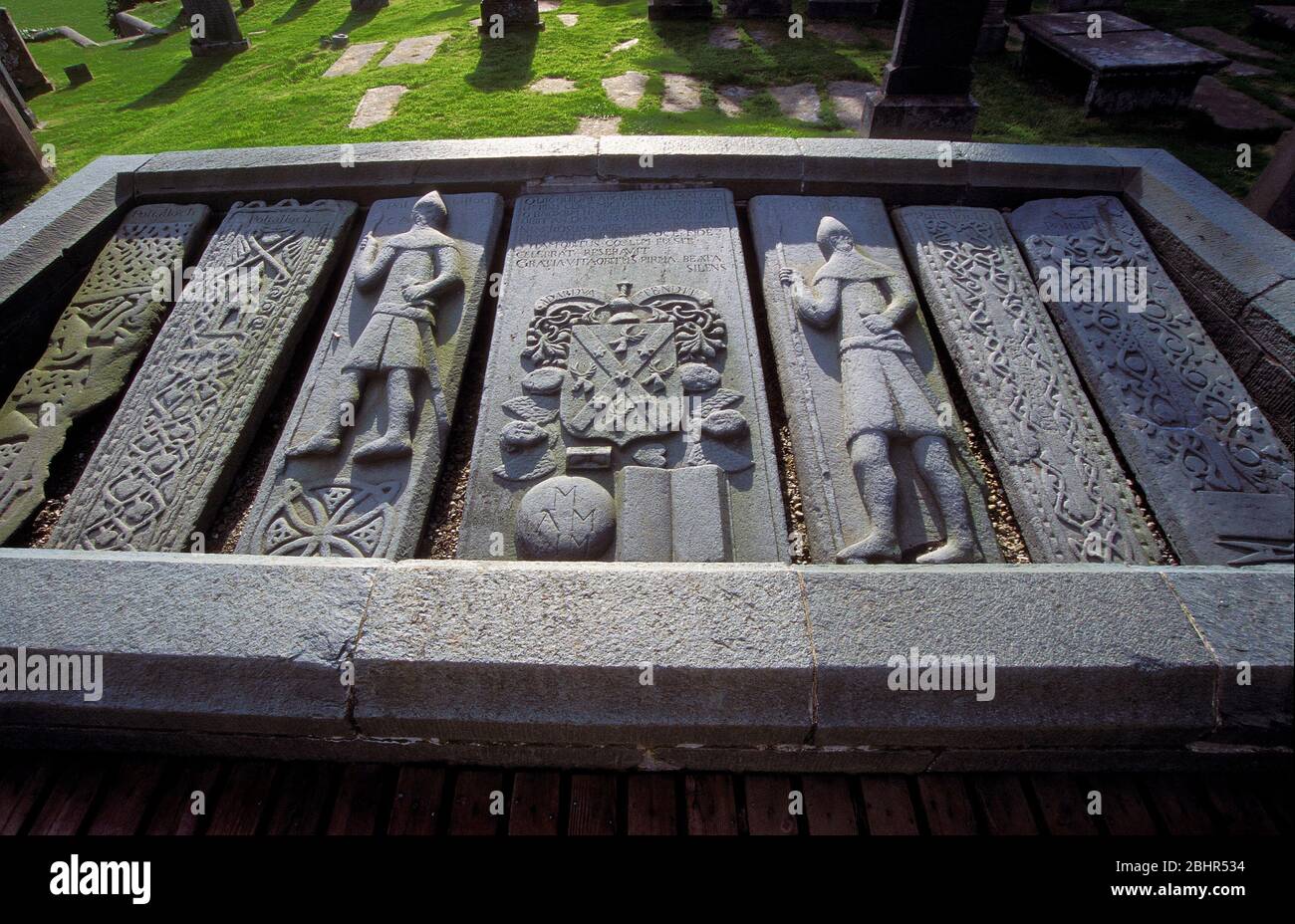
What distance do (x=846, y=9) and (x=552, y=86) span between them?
464 centimetres

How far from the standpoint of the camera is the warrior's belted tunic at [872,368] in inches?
117

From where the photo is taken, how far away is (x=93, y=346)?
12.0ft

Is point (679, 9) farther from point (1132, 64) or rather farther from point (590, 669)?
point (590, 669)

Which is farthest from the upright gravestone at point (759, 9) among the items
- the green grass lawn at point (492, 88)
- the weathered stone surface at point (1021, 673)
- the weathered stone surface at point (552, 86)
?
the weathered stone surface at point (1021, 673)

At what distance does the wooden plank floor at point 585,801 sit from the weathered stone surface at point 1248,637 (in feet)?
1.22

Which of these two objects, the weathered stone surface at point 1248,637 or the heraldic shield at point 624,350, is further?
the heraldic shield at point 624,350

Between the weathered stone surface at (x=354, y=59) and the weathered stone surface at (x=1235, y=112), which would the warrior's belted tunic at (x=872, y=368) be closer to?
the weathered stone surface at (x=1235, y=112)

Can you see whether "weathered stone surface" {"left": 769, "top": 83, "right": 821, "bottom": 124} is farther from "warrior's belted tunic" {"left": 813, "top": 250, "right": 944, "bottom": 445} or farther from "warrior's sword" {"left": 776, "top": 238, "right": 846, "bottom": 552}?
"warrior's belted tunic" {"left": 813, "top": 250, "right": 944, "bottom": 445}

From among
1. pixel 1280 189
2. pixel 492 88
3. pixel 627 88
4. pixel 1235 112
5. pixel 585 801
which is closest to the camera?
pixel 585 801

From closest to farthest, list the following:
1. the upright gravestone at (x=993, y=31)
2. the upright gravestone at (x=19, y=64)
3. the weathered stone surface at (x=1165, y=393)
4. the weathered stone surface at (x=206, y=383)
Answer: the weathered stone surface at (x=1165, y=393)
the weathered stone surface at (x=206, y=383)
the upright gravestone at (x=993, y=31)
the upright gravestone at (x=19, y=64)

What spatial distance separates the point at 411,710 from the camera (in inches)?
82.5

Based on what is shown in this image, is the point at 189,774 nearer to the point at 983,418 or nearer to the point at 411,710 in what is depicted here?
the point at 411,710

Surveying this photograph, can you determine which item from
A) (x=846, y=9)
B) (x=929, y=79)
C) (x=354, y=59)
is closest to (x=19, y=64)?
(x=354, y=59)
